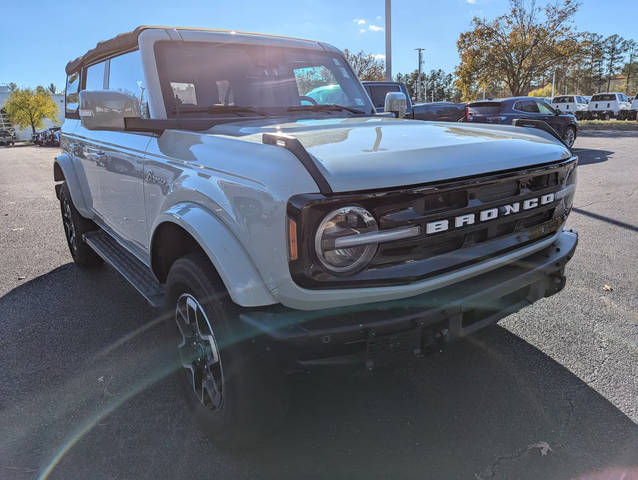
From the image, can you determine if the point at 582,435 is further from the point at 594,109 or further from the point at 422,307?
the point at 594,109

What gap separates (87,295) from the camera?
417 centimetres

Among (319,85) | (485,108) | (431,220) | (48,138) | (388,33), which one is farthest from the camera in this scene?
(48,138)

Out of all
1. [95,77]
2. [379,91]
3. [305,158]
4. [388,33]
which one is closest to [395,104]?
[305,158]

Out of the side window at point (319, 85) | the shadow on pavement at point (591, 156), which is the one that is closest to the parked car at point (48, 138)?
the shadow on pavement at point (591, 156)

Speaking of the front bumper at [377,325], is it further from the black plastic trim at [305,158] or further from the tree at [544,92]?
the tree at [544,92]

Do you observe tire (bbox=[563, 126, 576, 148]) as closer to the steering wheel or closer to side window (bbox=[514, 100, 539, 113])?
side window (bbox=[514, 100, 539, 113])

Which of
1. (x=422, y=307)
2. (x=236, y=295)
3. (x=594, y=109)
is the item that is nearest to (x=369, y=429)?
(x=422, y=307)

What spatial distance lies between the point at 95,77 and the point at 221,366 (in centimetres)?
327

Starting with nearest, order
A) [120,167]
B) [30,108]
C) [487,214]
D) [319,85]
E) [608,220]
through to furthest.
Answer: [487,214]
[120,167]
[319,85]
[608,220]
[30,108]

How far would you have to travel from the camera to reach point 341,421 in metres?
2.43

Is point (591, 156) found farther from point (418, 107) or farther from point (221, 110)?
point (221, 110)

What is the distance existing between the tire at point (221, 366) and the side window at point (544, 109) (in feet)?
49.1

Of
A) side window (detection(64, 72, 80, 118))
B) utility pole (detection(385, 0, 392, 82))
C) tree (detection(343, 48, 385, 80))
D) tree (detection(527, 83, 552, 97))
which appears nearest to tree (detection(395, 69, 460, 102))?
tree (detection(527, 83, 552, 97))

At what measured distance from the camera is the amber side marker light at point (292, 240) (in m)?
1.66
